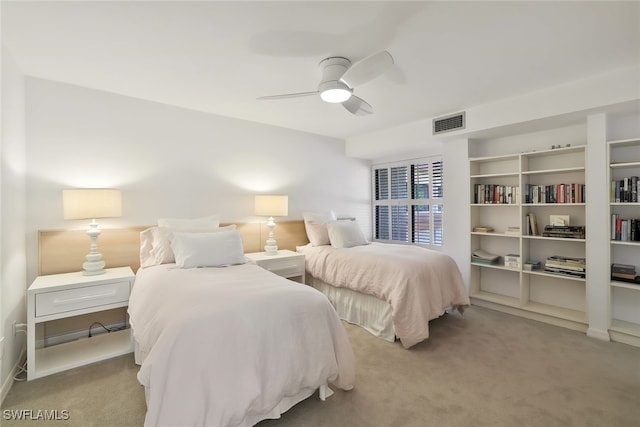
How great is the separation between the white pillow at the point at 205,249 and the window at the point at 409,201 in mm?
2956

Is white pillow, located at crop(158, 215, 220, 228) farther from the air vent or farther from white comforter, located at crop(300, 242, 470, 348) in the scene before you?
the air vent

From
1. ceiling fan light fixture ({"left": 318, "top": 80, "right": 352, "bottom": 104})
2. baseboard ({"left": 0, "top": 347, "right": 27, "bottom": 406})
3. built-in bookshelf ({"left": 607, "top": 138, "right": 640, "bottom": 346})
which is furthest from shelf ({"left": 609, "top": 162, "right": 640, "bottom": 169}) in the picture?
baseboard ({"left": 0, "top": 347, "right": 27, "bottom": 406})

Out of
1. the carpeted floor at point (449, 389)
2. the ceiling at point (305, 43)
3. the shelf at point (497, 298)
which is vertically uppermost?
the ceiling at point (305, 43)

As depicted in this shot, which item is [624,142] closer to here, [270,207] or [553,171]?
[553,171]

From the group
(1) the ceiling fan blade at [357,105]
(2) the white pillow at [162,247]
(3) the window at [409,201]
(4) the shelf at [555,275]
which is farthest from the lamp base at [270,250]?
(4) the shelf at [555,275]

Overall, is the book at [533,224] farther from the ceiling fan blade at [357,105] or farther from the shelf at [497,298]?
the ceiling fan blade at [357,105]

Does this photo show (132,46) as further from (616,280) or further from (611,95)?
(616,280)

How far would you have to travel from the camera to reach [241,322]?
1487 mm

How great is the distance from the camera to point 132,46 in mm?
1979

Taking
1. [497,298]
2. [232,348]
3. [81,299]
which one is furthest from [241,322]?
[497,298]

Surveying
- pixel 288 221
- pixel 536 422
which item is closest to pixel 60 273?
pixel 288 221

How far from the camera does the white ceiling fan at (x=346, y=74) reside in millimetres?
1816

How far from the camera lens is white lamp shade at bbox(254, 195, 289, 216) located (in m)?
3.53

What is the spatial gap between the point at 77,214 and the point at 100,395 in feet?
4.49
